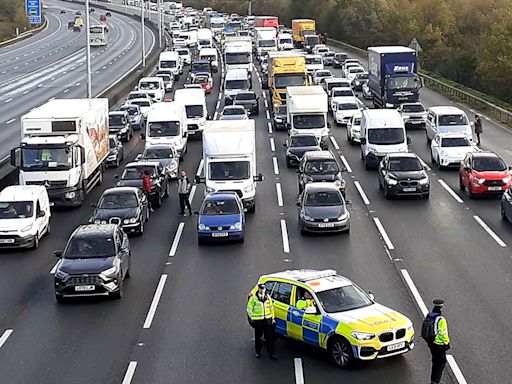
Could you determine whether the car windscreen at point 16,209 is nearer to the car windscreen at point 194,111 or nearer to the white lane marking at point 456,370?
the white lane marking at point 456,370

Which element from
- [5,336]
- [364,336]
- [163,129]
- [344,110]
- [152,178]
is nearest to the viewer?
[364,336]

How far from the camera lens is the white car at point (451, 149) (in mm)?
40969

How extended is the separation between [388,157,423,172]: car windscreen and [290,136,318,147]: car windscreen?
7.42 meters

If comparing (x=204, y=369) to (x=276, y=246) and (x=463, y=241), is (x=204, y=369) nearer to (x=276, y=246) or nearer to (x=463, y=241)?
(x=276, y=246)

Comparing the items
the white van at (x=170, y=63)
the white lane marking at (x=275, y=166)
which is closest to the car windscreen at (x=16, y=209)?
the white lane marking at (x=275, y=166)

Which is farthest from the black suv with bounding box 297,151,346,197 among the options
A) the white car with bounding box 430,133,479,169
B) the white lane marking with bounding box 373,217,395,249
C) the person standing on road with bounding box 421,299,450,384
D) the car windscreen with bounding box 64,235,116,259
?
the person standing on road with bounding box 421,299,450,384

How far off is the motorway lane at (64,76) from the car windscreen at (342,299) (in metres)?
31.4

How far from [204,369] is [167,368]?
76 cm

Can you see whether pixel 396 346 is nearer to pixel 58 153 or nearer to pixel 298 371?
pixel 298 371

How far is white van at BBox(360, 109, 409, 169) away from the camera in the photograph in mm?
41625

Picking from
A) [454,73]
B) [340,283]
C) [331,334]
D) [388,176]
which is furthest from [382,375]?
[454,73]

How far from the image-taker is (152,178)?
36.0 metres

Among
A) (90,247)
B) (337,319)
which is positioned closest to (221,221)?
(90,247)

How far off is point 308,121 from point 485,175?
13.9 meters
